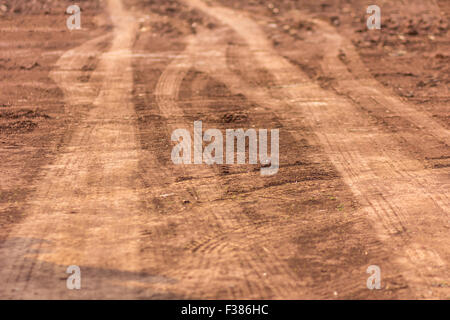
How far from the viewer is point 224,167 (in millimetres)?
8969

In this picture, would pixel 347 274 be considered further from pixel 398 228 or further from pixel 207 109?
pixel 207 109

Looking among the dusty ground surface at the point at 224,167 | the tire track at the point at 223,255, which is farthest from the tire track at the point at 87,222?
the tire track at the point at 223,255

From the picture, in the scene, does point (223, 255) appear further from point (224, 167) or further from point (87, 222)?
point (224, 167)

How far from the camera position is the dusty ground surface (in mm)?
6172

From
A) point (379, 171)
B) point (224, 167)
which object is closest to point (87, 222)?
point (224, 167)

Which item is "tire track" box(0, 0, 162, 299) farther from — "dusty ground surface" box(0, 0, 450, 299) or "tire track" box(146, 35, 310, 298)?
"tire track" box(146, 35, 310, 298)

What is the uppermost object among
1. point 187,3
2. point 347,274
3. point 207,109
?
point 187,3

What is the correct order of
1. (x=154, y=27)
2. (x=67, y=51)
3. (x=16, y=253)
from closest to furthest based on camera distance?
1. (x=16, y=253)
2. (x=67, y=51)
3. (x=154, y=27)

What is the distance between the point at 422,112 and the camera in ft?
38.5

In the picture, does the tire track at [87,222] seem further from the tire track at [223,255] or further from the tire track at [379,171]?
the tire track at [379,171]

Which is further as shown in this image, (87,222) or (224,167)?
(224,167)

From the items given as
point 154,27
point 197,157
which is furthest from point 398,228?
point 154,27

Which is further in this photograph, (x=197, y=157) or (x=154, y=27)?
(x=154, y=27)

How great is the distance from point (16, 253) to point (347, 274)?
159 inches
